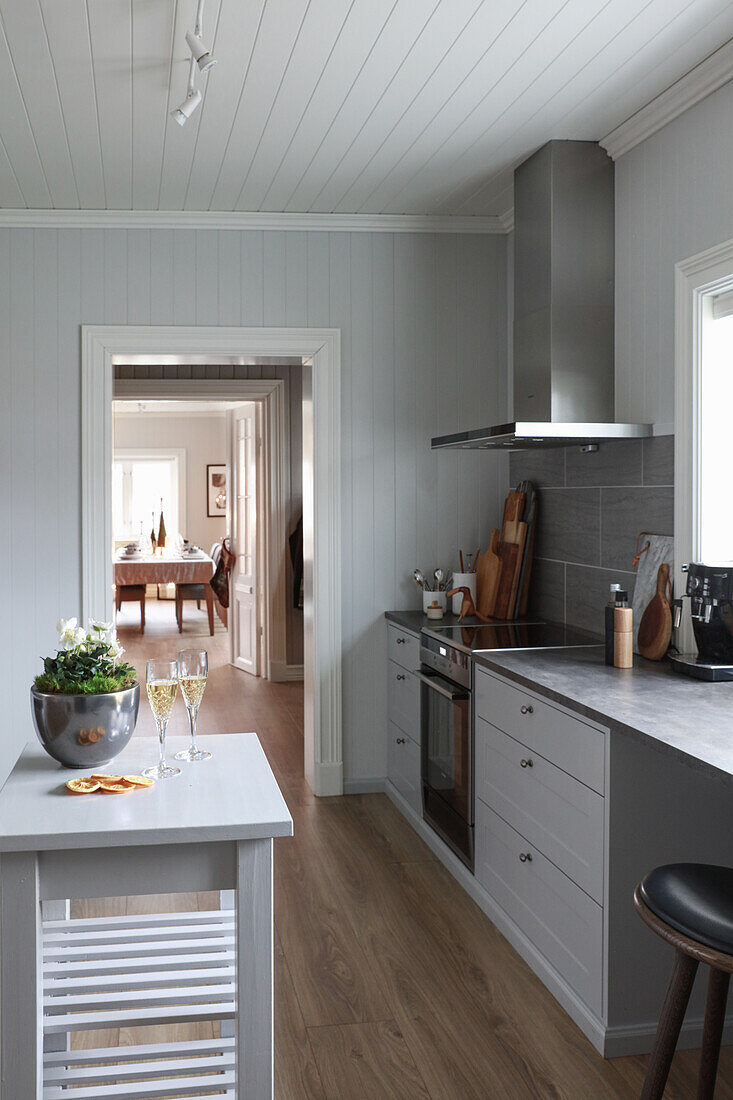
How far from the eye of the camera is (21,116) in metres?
3.26

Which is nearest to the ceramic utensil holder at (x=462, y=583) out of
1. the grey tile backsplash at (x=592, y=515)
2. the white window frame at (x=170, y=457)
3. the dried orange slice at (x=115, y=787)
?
the grey tile backsplash at (x=592, y=515)

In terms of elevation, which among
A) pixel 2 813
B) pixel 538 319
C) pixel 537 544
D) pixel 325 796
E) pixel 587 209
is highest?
pixel 587 209

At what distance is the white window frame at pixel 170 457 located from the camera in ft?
44.4

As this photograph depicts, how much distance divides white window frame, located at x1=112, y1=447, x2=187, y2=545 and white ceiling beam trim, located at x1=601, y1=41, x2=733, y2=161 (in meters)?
10.7

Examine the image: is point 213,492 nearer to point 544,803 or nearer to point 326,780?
point 326,780

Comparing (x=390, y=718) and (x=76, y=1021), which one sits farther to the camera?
(x=390, y=718)

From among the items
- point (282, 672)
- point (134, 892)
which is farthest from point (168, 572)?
point (134, 892)

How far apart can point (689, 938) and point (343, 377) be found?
331cm

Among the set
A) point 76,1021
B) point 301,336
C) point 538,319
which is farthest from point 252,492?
point 76,1021

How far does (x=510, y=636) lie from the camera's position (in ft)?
11.8

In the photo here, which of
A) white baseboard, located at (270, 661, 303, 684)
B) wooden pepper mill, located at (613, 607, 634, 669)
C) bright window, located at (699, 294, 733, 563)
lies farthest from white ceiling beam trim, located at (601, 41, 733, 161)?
white baseboard, located at (270, 661, 303, 684)

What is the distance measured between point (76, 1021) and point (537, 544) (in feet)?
9.56

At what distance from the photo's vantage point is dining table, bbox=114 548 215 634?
9961 mm

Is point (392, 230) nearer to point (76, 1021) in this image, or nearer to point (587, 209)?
point (587, 209)
